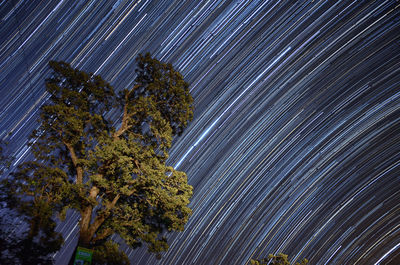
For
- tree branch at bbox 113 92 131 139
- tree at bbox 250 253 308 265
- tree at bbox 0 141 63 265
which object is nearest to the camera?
→ tree at bbox 0 141 63 265

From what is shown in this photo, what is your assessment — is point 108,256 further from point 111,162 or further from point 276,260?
point 276,260

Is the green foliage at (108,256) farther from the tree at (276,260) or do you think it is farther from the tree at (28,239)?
the tree at (276,260)

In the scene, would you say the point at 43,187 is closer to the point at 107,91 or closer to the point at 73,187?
the point at 73,187

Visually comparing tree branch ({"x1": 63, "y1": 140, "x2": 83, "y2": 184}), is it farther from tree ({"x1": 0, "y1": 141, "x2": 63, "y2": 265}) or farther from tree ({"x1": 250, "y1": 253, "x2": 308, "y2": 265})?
tree ({"x1": 250, "y1": 253, "x2": 308, "y2": 265})

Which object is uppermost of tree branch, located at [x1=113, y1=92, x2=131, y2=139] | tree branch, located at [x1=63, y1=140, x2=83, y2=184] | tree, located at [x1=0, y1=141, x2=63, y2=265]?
tree branch, located at [x1=113, y1=92, x2=131, y2=139]

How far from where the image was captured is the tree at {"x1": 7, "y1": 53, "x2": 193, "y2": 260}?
310 inches

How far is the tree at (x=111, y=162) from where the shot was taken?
310 inches

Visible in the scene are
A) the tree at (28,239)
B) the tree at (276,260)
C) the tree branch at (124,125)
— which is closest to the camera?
the tree at (28,239)

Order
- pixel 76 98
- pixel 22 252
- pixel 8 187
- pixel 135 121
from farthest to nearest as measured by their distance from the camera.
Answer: pixel 135 121 < pixel 76 98 < pixel 8 187 < pixel 22 252

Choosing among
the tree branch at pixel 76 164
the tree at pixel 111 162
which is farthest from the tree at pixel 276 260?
the tree branch at pixel 76 164

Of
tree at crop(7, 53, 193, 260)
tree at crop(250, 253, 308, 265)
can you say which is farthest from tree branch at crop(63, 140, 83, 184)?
tree at crop(250, 253, 308, 265)

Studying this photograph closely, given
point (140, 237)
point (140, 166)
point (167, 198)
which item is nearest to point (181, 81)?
point (140, 166)

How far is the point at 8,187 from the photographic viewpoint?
7441 millimetres

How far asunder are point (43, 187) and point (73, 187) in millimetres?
1073
